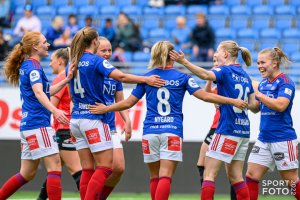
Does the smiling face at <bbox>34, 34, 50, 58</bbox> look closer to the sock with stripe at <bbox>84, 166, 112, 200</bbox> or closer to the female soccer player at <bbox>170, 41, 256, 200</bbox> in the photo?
the sock with stripe at <bbox>84, 166, 112, 200</bbox>

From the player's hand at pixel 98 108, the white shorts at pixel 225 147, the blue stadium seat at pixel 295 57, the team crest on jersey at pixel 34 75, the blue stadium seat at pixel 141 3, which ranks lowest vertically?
the white shorts at pixel 225 147

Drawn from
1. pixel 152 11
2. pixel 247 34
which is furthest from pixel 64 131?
pixel 152 11

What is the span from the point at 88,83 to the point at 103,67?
261 millimetres

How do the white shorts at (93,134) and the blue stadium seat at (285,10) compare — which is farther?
the blue stadium seat at (285,10)

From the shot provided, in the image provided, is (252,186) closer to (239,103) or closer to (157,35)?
(239,103)

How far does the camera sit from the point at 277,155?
9.75 m

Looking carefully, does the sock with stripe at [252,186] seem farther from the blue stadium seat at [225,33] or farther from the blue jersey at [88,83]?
the blue stadium seat at [225,33]

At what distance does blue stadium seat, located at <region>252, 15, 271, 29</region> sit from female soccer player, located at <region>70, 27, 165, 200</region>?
943 cm

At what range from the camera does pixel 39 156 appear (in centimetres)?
953

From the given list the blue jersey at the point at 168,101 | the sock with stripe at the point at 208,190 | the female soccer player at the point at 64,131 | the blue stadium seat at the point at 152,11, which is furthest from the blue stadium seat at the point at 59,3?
the sock with stripe at the point at 208,190

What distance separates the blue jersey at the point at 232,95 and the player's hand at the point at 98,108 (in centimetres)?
132

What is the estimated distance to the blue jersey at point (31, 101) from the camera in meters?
9.52

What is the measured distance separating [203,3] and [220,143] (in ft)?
33.7

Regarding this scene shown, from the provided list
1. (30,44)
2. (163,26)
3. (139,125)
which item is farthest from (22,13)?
(30,44)
